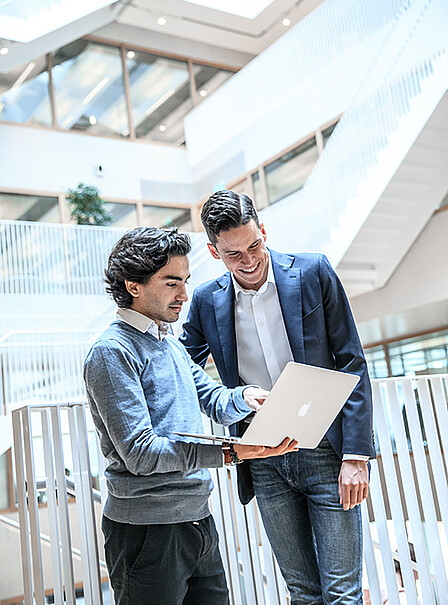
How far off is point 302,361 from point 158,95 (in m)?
10.5

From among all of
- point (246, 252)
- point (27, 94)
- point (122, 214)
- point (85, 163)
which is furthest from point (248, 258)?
point (27, 94)

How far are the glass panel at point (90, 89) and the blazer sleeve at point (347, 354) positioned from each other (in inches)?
382

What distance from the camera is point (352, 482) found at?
179 cm

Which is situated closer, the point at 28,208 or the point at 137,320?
the point at 137,320

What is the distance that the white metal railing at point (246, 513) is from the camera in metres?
2.12

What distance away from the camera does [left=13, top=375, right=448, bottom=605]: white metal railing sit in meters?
2.12

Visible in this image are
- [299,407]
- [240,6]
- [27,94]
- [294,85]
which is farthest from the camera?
[27,94]

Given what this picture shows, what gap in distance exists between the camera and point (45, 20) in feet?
27.9

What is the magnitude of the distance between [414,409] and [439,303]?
5.60m

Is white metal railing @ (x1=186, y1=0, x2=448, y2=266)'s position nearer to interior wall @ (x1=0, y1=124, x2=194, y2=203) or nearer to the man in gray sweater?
interior wall @ (x1=0, y1=124, x2=194, y2=203)

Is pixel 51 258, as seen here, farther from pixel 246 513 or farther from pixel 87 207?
pixel 246 513

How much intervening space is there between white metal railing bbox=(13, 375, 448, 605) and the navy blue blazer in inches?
21.8

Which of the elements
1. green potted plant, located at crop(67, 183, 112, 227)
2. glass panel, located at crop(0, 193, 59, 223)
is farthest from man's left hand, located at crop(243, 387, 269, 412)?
glass panel, located at crop(0, 193, 59, 223)

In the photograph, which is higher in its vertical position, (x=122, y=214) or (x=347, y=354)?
(x=122, y=214)
